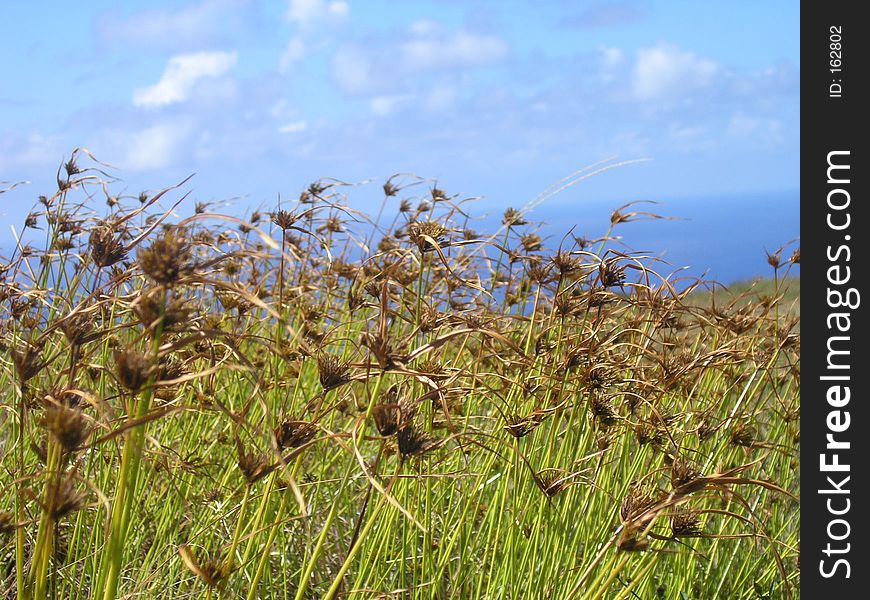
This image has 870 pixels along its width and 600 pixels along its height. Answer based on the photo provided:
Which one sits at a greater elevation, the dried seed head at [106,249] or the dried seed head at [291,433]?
the dried seed head at [106,249]

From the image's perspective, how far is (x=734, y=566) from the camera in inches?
115

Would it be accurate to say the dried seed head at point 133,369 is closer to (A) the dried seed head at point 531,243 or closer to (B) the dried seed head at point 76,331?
(B) the dried seed head at point 76,331

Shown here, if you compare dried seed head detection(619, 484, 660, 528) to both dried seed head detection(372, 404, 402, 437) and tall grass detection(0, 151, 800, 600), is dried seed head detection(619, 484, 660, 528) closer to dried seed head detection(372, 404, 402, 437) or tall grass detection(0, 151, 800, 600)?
tall grass detection(0, 151, 800, 600)

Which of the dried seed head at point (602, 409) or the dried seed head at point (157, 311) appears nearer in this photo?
the dried seed head at point (157, 311)

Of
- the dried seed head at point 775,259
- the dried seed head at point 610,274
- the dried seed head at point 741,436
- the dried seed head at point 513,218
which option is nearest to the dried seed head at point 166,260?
the dried seed head at point 610,274

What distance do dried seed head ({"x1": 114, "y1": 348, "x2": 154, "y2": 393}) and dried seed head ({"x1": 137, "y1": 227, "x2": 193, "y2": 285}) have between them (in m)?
0.08

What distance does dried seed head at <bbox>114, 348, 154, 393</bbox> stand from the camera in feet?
2.85

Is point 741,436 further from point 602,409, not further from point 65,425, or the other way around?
point 65,425

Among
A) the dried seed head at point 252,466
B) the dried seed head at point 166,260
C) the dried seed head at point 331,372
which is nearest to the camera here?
the dried seed head at point 166,260

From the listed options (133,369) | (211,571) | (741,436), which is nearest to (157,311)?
(133,369)

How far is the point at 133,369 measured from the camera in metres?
0.87

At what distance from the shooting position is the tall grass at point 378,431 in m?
1.05
